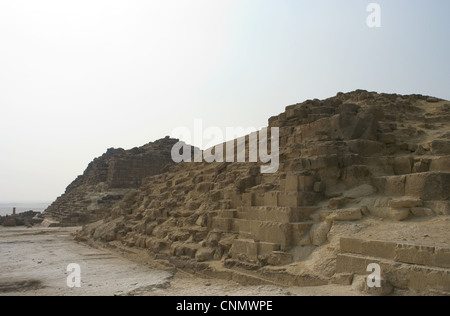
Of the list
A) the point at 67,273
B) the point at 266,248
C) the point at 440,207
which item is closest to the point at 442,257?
the point at 440,207

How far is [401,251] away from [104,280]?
574cm

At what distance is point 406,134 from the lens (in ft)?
29.9

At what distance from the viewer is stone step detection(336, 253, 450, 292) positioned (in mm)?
4512

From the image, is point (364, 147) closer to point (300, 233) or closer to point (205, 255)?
point (300, 233)

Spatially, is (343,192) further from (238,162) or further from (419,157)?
(238,162)

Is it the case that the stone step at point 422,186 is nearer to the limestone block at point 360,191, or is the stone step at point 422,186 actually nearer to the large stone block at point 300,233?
the limestone block at point 360,191

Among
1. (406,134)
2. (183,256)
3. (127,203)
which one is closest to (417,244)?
(406,134)

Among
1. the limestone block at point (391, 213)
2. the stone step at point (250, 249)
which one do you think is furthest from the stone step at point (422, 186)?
the stone step at point (250, 249)

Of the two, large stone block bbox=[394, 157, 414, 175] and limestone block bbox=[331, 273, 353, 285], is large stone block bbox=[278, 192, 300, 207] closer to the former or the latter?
limestone block bbox=[331, 273, 353, 285]

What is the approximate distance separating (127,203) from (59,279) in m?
8.16

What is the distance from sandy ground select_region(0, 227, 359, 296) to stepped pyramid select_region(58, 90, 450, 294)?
587 mm

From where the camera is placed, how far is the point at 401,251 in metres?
5.08

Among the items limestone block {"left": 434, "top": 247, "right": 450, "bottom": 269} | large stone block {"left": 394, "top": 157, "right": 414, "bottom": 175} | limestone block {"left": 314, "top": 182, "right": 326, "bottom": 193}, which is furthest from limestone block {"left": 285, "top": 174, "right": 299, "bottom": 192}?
limestone block {"left": 434, "top": 247, "right": 450, "bottom": 269}

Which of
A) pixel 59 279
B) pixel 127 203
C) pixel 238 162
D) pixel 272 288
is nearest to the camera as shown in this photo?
pixel 272 288
